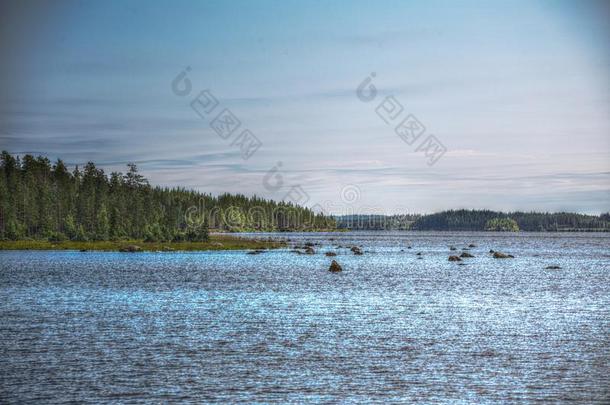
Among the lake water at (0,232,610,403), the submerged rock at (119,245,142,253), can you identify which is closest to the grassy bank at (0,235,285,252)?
the submerged rock at (119,245,142,253)

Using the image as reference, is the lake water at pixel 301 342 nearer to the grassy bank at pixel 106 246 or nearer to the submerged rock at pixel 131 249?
the submerged rock at pixel 131 249

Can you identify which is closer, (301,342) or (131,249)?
(301,342)

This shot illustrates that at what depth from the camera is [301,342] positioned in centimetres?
3697

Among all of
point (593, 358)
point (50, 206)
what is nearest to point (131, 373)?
point (593, 358)

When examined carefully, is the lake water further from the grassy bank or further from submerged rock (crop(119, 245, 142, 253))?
the grassy bank

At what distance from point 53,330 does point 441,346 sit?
2402 centimetres

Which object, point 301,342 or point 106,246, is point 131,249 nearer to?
point 106,246

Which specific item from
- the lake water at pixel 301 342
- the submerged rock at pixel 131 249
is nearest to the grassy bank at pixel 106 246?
the submerged rock at pixel 131 249

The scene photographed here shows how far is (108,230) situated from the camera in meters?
169

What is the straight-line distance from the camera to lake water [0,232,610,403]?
26.7m

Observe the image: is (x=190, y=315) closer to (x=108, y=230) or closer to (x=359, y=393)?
(x=359, y=393)

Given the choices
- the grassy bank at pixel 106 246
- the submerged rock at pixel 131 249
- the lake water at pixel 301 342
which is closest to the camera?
the lake water at pixel 301 342

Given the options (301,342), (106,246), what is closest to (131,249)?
(106,246)

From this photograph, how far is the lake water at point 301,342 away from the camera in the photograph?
26703mm
